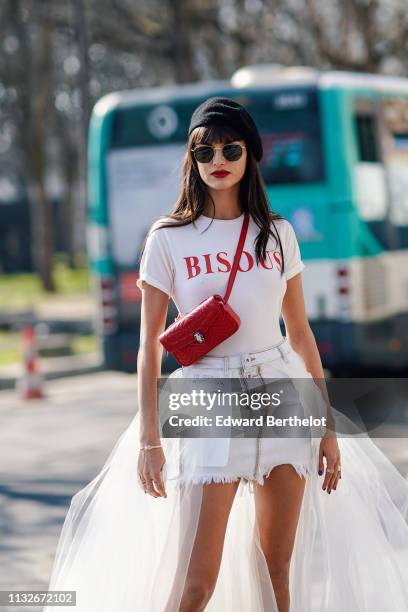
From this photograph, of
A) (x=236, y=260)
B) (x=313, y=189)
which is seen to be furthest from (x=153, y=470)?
(x=313, y=189)

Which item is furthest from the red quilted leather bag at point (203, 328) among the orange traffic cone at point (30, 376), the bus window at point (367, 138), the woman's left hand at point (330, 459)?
the orange traffic cone at point (30, 376)

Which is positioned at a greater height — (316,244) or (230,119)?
(230,119)

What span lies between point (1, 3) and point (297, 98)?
1772 cm

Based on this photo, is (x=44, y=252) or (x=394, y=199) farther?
(x=44, y=252)

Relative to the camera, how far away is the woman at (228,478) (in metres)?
3.50

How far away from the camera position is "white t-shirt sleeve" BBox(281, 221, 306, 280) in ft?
12.1

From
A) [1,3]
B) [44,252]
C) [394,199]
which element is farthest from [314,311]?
[44,252]

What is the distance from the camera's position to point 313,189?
38.3 ft

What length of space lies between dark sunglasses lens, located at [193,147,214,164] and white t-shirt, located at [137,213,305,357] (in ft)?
0.54

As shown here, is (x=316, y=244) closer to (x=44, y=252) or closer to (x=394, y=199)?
(x=394, y=199)

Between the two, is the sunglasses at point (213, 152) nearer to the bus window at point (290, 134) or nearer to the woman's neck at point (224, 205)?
the woman's neck at point (224, 205)

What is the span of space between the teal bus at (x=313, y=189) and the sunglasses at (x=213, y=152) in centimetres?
795

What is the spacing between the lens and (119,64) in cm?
3462

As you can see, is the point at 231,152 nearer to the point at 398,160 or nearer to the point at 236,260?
the point at 236,260
